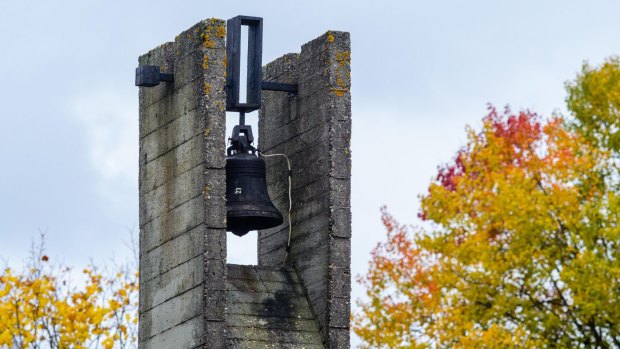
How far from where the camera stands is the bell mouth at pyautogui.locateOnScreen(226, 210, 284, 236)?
1394 centimetres

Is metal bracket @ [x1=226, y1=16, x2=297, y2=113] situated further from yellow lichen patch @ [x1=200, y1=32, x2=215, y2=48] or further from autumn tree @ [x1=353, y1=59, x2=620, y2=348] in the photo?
autumn tree @ [x1=353, y1=59, x2=620, y2=348]

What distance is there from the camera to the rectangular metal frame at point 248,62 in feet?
46.8

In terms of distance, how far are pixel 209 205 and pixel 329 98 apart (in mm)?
1451

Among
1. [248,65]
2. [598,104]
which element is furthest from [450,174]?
[248,65]

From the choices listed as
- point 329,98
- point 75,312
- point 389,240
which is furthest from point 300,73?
point 389,240

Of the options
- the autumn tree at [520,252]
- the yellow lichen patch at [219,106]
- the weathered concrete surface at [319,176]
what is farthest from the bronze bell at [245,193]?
the autumn tree at [520,252]

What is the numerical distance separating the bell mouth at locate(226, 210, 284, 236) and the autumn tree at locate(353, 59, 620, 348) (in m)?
13.3

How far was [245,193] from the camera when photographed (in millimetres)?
14078

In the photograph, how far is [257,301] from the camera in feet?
45.5

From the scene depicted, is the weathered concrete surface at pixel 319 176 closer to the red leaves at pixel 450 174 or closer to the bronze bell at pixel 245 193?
the bronze bell at pixel 245 193

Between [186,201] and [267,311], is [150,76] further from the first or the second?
[267,311]

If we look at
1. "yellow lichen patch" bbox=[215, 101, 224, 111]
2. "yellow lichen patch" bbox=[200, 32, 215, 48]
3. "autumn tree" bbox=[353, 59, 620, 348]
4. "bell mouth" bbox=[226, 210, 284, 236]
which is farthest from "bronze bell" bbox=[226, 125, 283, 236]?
"autumn tree" bbox=[353, 59, 620, 348]

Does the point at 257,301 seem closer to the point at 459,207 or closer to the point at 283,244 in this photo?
the point at 283,244

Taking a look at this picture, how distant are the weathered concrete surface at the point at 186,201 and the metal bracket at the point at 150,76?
91 millimetres
